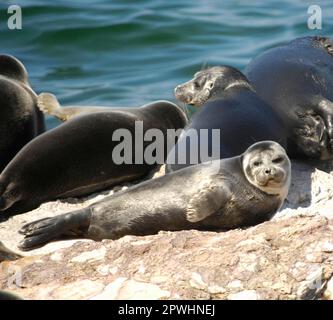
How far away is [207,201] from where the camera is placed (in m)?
5.20

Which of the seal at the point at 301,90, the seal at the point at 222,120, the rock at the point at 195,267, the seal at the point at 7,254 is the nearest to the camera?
the rock at the point at 195,267

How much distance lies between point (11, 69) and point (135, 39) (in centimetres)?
589

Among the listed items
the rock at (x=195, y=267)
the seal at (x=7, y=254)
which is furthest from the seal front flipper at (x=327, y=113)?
the seal at (x=7, y=254)

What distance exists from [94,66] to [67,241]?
714 centimetres

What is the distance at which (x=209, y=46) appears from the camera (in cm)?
1268

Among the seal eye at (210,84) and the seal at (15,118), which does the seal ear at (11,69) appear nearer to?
the seal at (15,118)

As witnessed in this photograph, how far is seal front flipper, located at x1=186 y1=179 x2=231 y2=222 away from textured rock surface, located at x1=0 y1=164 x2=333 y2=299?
1.15 feet

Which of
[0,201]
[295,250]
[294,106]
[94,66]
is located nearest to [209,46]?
[94,66]

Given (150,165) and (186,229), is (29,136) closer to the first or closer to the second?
(150,165)

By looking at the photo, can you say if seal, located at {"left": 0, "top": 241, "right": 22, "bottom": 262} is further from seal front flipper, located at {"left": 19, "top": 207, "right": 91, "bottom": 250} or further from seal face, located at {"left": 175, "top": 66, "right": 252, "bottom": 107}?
seal face, located at {"left": 175, "top": 66, "right": 252, "bottom": 107}

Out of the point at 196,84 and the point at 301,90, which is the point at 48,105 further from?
the point at 301,90

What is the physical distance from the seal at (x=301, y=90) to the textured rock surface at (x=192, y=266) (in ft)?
5.89

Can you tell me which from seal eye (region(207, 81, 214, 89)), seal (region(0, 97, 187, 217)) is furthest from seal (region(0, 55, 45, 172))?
seal eye (region(207, 81, 214, 89))

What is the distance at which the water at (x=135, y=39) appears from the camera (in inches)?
450
